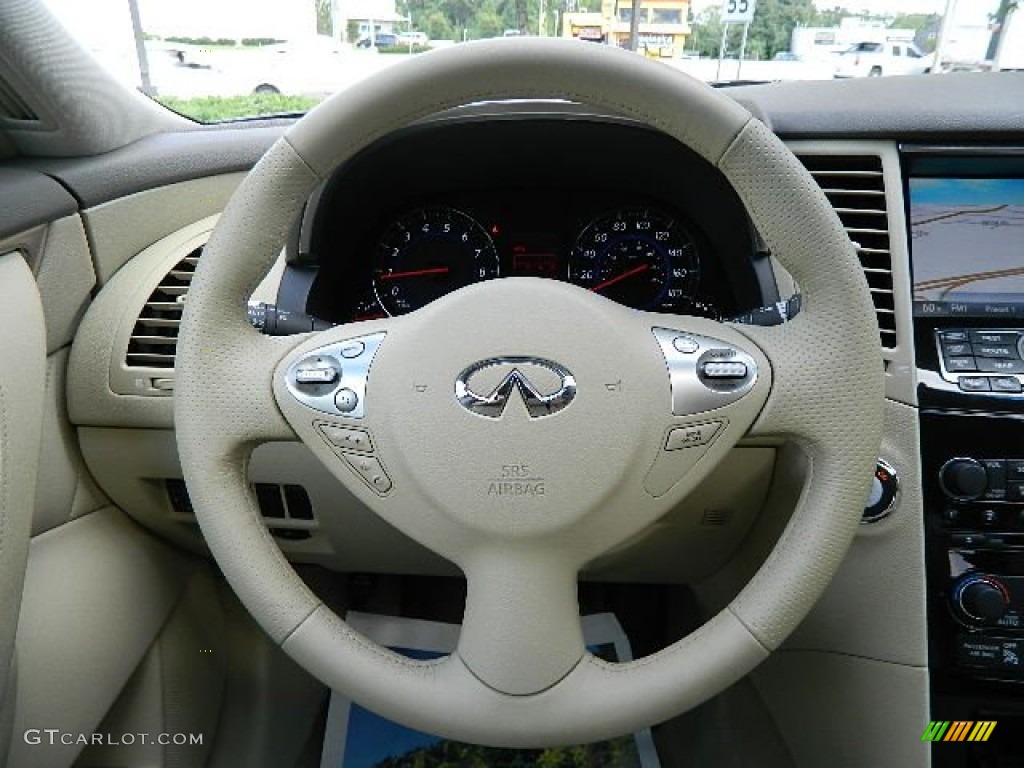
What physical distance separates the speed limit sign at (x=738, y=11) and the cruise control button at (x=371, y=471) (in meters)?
1.01

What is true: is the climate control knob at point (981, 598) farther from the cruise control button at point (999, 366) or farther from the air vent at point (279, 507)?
the air vent at point (279, 507)

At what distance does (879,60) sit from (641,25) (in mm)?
440

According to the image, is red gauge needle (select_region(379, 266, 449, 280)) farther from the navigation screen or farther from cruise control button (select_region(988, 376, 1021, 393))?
cruise control button (select_region(988, 376, 1021, 393))

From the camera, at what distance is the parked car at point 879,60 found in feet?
5.03

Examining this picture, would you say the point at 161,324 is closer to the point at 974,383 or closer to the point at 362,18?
the point at 362,18

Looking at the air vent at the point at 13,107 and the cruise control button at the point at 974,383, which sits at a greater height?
the air vent at the point at 13,107

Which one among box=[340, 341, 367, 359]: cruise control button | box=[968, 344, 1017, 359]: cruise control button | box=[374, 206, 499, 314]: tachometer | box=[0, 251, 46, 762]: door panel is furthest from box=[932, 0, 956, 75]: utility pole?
box=[0, 251, 46, 762]: door panel

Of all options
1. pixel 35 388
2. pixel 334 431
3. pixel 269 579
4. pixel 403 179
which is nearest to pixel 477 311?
pixel 334 431

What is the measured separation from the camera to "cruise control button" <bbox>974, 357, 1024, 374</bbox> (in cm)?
129

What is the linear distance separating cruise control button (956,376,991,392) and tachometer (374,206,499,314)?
0.69 metres

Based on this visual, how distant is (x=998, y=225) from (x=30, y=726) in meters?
1.54

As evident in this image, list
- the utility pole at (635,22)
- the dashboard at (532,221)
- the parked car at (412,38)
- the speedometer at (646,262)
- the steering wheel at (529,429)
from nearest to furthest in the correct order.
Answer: the steering wheel at (529,429), the parked car at (412,38), the utility pole at (635,22), the dashboard at (532,221), the speedometer at (646,262)

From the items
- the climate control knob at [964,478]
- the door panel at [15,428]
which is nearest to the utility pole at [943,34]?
the climate control knob at [964,478]

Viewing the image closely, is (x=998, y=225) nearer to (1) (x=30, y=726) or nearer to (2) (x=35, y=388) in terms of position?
(2) (x=35, y=388)
